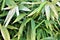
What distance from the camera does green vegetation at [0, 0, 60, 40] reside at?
89 cm

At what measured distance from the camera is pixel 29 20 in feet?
3.01

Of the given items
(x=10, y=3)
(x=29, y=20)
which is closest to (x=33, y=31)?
(x=29, y=20)

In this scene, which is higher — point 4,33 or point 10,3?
point 10,3

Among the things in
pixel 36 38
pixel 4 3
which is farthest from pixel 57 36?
pixel 4 3

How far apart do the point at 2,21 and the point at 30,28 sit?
16cm

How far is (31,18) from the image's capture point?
0.93m

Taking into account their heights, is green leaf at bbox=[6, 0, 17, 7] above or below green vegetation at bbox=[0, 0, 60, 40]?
above

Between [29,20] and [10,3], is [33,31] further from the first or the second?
[10,3]

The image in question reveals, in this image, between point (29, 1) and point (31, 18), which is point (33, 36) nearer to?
point (31, 18)

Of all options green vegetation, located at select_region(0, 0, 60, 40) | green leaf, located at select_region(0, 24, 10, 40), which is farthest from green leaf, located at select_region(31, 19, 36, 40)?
green leaf, located at select_region(0, 24, 10, 40)

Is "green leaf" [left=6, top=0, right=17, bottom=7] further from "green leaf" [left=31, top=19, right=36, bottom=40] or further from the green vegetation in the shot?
"green leaf" [left=31, top=19, right=36, bottom=40]

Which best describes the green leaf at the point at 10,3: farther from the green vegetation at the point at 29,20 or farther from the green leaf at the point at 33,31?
the green leaf at the point at 33,31

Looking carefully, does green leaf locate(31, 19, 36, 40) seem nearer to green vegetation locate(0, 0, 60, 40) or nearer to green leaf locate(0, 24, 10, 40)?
green vegetation locate(0, 0, 60, 40)

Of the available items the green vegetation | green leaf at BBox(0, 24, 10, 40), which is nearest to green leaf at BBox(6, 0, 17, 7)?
the green vegetation
